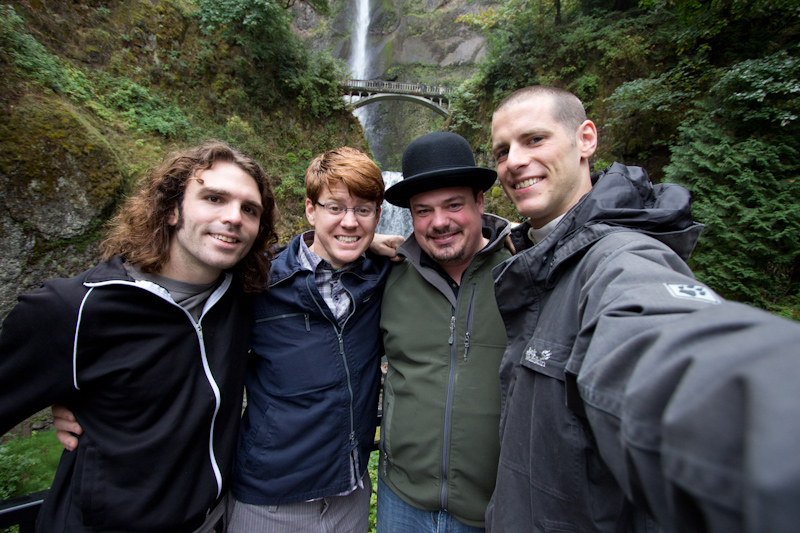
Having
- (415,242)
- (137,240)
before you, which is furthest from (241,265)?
(415,242)

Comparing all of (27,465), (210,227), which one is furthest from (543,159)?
(27,465)

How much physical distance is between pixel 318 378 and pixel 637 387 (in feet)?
5.51

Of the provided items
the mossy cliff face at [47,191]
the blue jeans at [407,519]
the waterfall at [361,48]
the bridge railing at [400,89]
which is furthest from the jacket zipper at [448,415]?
the waterfall at [361,48]

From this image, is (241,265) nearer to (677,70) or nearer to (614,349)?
(614,349)

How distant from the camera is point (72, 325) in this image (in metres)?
1.44

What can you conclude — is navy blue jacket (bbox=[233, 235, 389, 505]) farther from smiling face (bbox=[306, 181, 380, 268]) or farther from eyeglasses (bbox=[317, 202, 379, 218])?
eyeglasses (bbox=[317, 202, 379, 218])

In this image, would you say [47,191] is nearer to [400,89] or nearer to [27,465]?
[27,465]

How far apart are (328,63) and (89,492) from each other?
726 inches

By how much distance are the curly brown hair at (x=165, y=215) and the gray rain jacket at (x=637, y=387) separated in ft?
4.87

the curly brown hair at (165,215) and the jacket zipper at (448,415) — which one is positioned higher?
the curly brown hair at (165,215)

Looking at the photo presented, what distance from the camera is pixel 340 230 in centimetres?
220

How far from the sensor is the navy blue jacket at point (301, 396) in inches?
74.5

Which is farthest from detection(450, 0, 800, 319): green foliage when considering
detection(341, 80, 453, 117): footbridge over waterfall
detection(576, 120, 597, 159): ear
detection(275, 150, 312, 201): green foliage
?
detection(341, 80, 453, 117): footbridge over waterfall

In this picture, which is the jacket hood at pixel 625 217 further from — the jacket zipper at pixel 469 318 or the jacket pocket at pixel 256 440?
the jacket pocket at pixel 256 440
